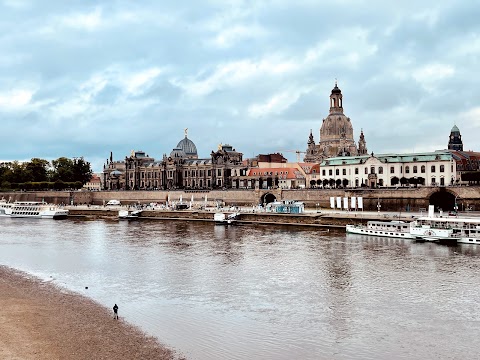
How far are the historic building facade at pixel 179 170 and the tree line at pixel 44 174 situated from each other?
962 centimetres

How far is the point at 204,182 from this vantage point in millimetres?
129000

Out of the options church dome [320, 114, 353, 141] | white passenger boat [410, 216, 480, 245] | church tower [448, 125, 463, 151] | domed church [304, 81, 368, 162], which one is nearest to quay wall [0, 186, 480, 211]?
white passenger boat [410, 216, 480, 245]

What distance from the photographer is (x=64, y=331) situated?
24.3 metres

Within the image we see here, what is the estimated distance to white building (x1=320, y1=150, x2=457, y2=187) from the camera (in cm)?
8912

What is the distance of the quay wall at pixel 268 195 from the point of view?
77375 mm

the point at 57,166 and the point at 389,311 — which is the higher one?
the point at 57,166

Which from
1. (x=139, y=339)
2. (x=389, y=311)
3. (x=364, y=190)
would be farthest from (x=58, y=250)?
(x=364, y=190)

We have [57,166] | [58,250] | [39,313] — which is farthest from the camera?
[57,166]

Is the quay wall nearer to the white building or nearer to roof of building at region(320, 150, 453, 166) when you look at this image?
the white building

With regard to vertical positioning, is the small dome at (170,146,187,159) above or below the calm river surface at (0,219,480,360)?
above

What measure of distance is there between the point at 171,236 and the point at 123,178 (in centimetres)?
8830

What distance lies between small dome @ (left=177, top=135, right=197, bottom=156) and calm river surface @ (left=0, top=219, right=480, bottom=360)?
304 feet

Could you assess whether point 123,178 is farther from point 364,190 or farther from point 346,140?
point 364,190

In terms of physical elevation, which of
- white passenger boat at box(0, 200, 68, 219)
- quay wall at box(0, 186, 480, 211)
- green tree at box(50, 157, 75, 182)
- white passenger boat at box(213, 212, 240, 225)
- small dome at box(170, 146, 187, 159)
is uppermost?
small dome at box(170, 146, 187, 159)
